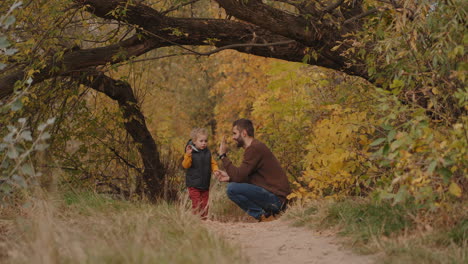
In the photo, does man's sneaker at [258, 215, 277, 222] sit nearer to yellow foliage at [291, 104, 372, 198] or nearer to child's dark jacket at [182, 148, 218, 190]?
yellow foliage at [291, 104, 372, 198]

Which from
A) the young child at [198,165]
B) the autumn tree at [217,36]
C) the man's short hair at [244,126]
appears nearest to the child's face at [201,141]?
the young child at [198,165]

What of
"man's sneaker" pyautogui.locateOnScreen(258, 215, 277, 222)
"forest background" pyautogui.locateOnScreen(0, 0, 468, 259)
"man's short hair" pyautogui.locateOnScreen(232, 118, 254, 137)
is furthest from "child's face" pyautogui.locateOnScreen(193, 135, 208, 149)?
"man's sneaker" pyautogui.locateOnScreen(258, 215, 277, 222)

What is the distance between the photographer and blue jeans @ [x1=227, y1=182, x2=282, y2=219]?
292 inches

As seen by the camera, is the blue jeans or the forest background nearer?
the forest background

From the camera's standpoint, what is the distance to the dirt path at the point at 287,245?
4.30 metres

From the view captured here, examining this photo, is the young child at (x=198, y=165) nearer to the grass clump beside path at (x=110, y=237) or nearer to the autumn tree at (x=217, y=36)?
the autumn tree at (x=217, y=36)

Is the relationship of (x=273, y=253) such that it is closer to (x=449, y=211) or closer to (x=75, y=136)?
(x=449, y=211)

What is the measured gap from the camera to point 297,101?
30.8 feet

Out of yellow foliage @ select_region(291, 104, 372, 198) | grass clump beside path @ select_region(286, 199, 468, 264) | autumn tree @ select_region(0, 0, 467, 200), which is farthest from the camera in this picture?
autumn tree @ select_region(0, 0, 467, 200)

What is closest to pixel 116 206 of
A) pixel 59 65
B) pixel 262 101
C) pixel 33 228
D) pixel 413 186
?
pixel 33 228

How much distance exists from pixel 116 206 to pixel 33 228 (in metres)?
1.41

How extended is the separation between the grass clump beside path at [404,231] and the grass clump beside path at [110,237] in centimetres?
109

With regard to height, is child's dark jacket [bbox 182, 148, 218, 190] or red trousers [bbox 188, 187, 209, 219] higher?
child's dark jacket [bbox 182, 148, 218, 190]

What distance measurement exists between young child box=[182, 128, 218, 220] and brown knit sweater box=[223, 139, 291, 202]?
0.97 feet
